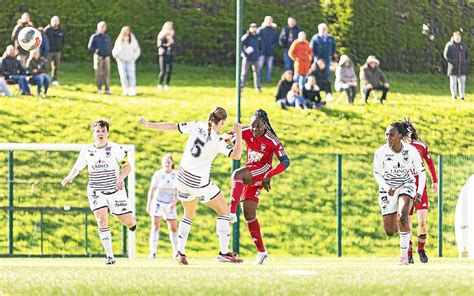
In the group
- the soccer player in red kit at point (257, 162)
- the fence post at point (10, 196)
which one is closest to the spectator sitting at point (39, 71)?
the fence post at point (10, 196)

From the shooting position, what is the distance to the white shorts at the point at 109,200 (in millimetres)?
22312

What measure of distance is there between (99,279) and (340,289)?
289 cm

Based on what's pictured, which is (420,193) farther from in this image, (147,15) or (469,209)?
(147,15)

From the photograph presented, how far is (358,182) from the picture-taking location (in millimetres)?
34188

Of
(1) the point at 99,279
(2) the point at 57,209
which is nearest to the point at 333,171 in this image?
(2) the point at 57,209

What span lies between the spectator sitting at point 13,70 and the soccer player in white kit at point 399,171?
66.3 ft

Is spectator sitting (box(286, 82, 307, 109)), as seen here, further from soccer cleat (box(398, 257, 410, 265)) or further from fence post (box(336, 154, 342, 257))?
soccer cleat (box(398, 257, 410, 265))

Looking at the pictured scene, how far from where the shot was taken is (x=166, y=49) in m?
43.9

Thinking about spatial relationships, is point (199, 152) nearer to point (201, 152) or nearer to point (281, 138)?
point (201, 152)

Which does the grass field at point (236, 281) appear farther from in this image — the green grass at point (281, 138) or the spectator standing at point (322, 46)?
the spectator standing at point (322, 46)

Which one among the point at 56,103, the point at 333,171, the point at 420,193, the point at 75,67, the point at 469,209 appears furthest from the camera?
the point at 75,67

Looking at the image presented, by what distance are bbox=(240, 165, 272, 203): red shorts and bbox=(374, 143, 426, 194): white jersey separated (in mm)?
1421

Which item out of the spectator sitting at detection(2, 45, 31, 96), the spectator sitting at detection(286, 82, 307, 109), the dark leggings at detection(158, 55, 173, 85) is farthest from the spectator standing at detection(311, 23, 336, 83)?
the spectator sitting at detection(2, 45, 31, 96)

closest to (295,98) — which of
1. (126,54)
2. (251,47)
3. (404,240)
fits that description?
(251,47)
